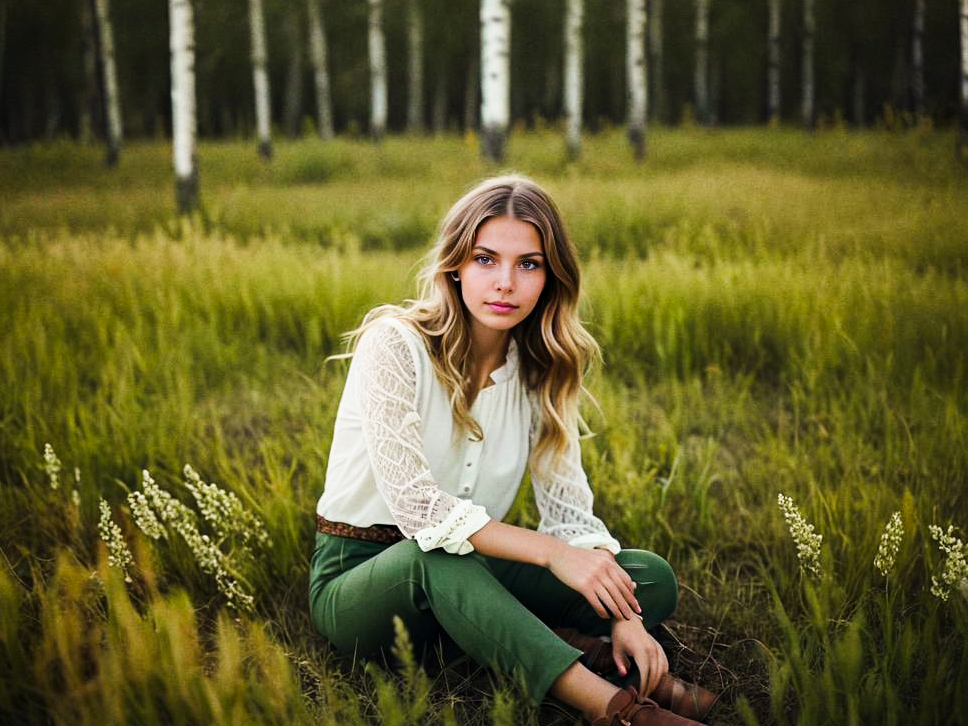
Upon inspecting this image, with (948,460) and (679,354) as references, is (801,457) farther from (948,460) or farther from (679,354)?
(679,354)

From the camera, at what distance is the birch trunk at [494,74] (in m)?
8.76

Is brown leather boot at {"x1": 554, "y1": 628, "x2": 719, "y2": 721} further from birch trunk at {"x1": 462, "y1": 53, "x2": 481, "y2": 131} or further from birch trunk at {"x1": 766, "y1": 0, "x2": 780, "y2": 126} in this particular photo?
birch trunk at {"x1": 462, "y1": 53, "x2": 481, "y2": 131}

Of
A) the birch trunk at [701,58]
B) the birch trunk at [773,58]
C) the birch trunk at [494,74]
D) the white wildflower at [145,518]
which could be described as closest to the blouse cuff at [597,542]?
the white wildflower at [145,518]

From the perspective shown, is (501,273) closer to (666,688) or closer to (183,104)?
(666,688)

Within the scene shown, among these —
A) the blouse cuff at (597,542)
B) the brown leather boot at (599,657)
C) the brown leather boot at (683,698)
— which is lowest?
the brown leather boot at (683,698)

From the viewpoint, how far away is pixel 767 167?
8.56 m

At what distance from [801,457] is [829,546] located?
673 mm

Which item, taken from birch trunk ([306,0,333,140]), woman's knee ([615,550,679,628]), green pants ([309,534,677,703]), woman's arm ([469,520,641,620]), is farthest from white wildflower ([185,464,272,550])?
birch trunk ([306,0,333,140])

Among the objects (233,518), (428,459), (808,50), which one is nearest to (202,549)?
(233,518)

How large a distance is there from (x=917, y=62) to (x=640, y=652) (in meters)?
9.96

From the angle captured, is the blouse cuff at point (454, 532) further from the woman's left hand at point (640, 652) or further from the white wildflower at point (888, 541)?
the white wildflower at point (888, 541)

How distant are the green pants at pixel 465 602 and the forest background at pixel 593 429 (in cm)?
9

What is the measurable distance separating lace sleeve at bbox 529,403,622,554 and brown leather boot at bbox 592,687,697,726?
0.57 m

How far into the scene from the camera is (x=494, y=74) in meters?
8.85
